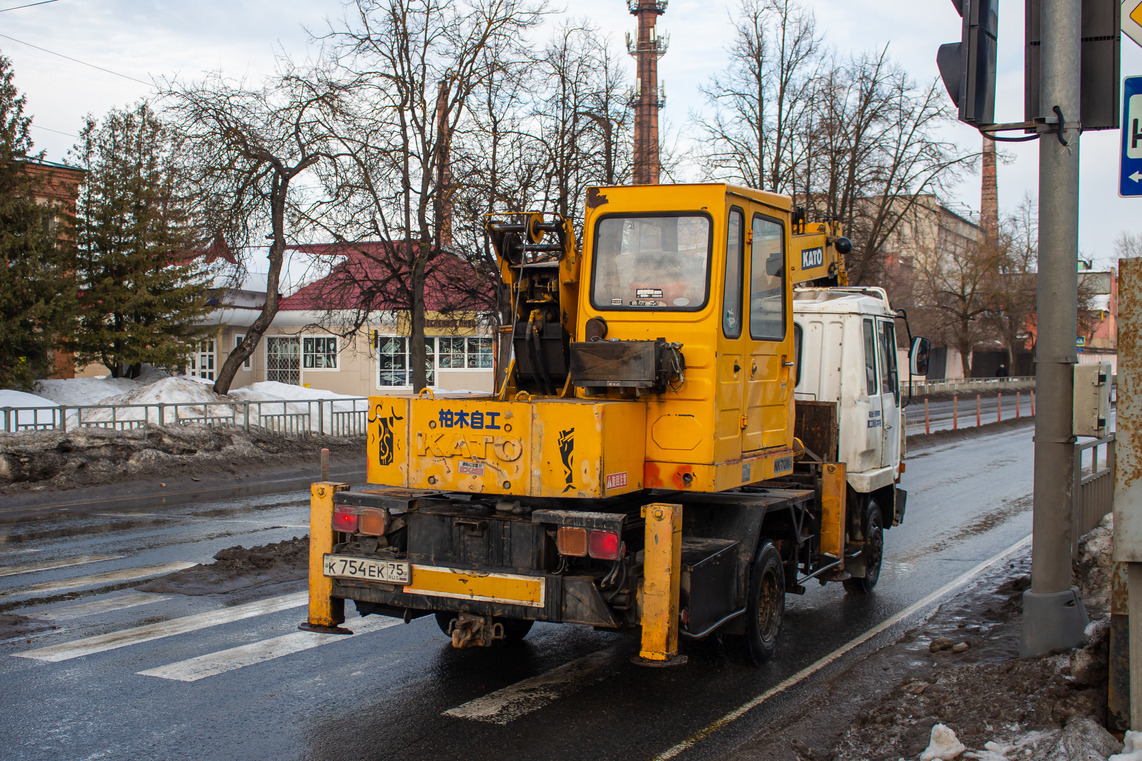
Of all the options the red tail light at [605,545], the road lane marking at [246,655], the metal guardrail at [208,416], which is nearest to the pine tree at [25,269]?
the metal guardrail at [208,416]

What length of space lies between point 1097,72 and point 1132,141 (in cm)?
157

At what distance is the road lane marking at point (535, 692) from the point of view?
5609 mm

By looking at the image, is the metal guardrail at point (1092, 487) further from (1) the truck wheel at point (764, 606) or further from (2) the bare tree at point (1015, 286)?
(2) the bare tree at point (1015, 286)

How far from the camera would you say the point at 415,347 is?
22281 mm

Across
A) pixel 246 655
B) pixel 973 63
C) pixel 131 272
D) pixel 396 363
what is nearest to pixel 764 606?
pixel 246 655

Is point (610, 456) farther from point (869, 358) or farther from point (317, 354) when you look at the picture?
point (317, 354)

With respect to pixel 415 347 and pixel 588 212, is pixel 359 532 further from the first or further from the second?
pixel 415 347

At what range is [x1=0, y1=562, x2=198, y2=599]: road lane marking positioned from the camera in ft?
27.9

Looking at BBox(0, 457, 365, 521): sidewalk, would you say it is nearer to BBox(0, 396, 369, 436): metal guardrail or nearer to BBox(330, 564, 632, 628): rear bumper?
BBox(0, 396, 369, 436): metal guardrail

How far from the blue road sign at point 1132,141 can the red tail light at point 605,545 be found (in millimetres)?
3192

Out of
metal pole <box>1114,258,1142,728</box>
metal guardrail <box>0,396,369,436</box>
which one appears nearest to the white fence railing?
metal guardrail <box>0,396,369,436</box>

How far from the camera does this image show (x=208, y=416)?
19.0m

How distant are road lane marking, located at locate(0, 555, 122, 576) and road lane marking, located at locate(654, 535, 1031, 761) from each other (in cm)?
719

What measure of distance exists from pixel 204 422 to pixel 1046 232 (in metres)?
16.4
